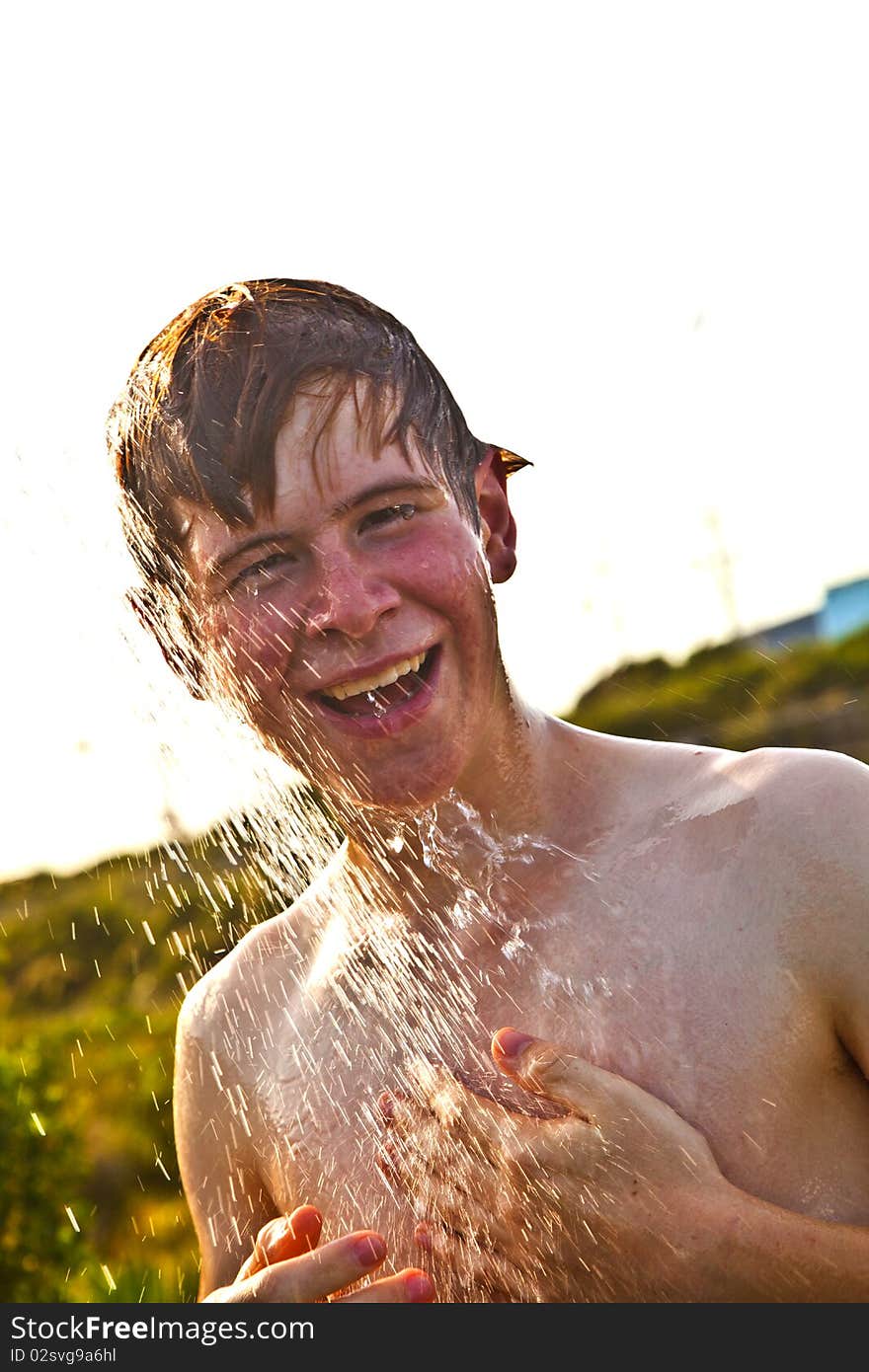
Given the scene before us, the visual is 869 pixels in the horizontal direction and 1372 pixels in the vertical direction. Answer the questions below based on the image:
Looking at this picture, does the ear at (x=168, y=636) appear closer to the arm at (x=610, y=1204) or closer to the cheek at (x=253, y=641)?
the cheek at (x=253, y=641)

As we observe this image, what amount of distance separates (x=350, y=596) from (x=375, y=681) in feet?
0.64

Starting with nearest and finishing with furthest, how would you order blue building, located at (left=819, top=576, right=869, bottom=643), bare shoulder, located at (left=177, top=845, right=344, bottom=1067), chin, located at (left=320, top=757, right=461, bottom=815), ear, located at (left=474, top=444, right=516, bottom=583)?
1. chin, located at (left=320, top=757, right=461, bottom=815)
2. ear, located at (left=474, top=444, right=516, bottom=583)
3. bare shoulder, located at (left=177, top=845, right=344, bottom=1067)
4. blue building, located at (left=819, top=576, right=869, bottom=643)

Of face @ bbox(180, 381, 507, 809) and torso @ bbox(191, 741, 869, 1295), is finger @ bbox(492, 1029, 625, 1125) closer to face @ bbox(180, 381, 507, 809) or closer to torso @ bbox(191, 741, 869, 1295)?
torso @ bbox(191, 741, 869, 1295)

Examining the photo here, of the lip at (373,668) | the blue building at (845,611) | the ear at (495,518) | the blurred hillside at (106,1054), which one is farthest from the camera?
the blue building at (845,611)

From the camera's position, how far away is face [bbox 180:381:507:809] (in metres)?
2.47

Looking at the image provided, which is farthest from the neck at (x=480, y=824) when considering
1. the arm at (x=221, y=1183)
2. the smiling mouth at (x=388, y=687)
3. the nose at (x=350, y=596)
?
the arm at (x=221, y=1183)

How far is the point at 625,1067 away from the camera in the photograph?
2.42 meters

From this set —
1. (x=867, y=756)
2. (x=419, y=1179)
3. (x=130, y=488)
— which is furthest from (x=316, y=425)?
(x=867, y=756)

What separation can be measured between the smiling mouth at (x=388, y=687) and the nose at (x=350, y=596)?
0.11 meters

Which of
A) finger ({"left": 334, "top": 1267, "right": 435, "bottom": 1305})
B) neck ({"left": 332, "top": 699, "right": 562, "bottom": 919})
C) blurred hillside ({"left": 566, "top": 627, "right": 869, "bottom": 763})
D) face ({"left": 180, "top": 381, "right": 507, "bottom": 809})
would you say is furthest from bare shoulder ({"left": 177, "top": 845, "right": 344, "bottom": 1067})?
blurred hillside ({"left": 566, "top": 627, "right": 869, "bottom": 763})

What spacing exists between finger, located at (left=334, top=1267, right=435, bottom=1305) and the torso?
0.26m

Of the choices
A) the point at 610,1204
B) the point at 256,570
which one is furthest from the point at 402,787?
the point at 610,1204

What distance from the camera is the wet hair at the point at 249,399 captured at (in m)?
2.52
